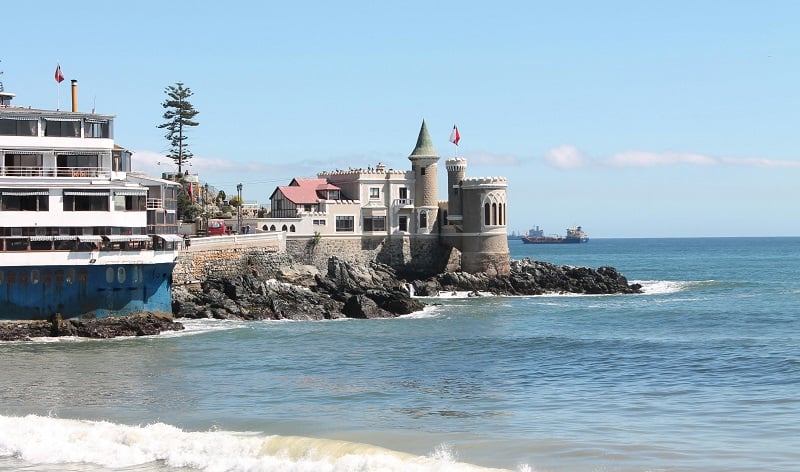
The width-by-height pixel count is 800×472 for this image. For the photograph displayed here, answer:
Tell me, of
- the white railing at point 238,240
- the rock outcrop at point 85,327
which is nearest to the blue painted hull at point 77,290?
the rock outcrop at point 85,327

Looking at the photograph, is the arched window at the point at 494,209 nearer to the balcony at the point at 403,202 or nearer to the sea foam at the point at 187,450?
the balcony at the point at 403,202

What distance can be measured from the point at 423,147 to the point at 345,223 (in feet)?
25.9

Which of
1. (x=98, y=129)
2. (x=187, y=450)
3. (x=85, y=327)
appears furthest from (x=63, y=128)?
(x=187, y=450)

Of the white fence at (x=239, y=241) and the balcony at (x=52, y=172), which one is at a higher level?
the balcony at (x=52, y=172)

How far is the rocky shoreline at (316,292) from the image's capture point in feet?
143

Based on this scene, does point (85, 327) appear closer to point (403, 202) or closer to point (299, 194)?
point (299, 194)

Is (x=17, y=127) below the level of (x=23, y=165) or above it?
above

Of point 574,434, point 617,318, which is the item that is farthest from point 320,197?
point 574,434

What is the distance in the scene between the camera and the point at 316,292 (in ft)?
196

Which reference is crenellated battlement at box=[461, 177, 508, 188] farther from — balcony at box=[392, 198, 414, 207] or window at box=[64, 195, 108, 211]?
window at box=[64, 195, 108, 211]

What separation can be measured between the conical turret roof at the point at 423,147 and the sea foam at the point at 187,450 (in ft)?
164

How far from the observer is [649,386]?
105 feet

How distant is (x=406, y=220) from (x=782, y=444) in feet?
169

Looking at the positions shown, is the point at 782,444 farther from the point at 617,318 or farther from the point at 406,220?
the point at 406,220
